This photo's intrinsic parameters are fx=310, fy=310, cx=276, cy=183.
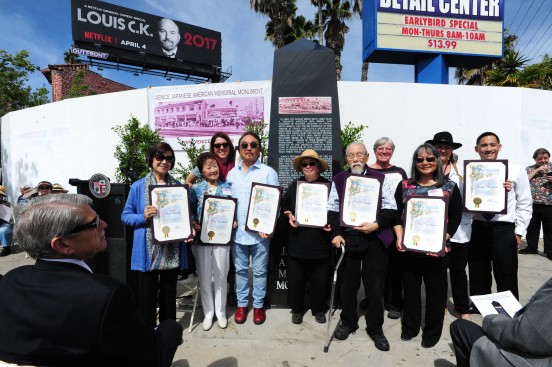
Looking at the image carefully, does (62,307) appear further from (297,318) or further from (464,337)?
(297,318)

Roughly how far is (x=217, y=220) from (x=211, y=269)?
1.78ft

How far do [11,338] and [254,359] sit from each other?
2012mm

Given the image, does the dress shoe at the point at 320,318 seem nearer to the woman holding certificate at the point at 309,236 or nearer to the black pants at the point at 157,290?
the woman holding certificate at the point at 309,236

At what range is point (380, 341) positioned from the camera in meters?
2.85

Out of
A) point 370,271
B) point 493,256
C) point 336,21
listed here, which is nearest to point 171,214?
point 370,271

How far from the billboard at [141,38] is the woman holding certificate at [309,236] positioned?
64.2 feet

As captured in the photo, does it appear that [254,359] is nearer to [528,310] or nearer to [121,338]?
[121,338]

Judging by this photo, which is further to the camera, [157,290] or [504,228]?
[504,228]

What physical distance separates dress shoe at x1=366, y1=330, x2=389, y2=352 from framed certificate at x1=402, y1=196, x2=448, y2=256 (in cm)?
89

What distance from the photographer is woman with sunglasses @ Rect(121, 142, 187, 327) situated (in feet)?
9.20

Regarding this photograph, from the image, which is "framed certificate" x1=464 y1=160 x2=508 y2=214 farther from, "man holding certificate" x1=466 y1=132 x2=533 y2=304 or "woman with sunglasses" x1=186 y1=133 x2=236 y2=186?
"woman with sunglasses" x1=186 y1=133 x2=236 y2=186

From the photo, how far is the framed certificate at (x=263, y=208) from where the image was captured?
321 centimetres

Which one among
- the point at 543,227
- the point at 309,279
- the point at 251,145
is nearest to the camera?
the point at 251,145

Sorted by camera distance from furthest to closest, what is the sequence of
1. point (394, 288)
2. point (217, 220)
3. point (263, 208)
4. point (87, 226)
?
point (394, 288), point (263, 208), point (217, 220), point (87, 226)
